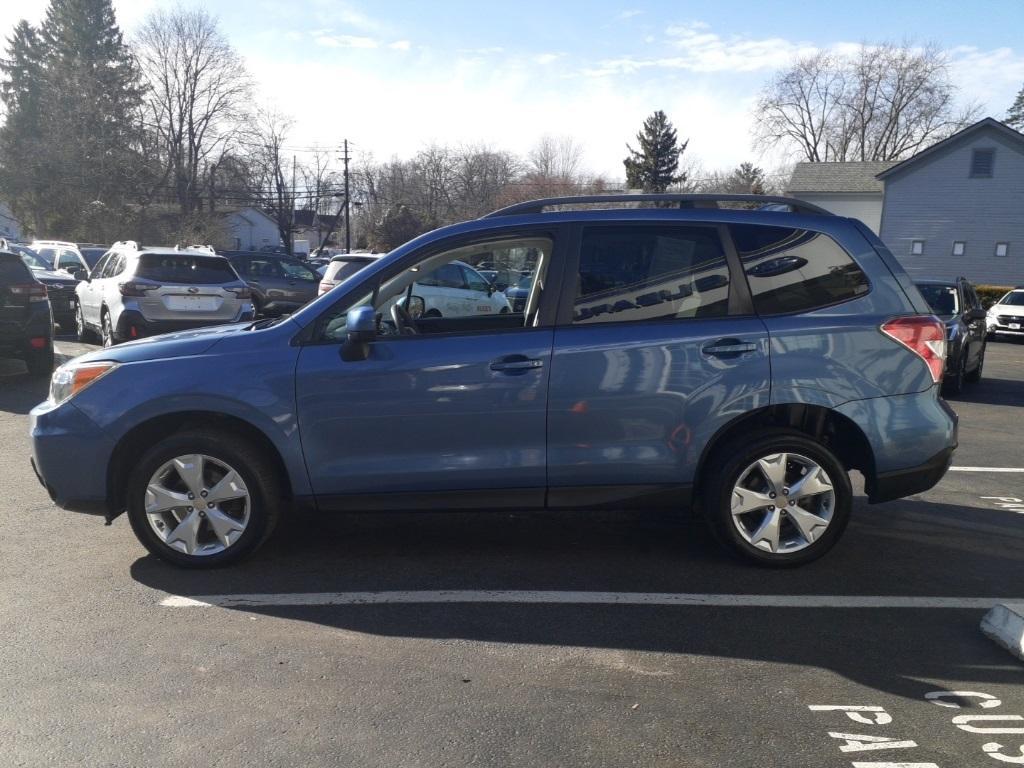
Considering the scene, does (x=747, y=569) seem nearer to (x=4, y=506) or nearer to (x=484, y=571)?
(x=484, y=571)

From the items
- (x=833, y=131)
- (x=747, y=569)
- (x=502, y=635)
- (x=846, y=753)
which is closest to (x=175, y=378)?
(x=502, y=635)

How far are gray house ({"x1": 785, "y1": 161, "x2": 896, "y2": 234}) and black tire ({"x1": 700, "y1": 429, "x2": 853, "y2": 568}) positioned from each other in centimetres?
4566

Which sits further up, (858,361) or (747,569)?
(858,361)

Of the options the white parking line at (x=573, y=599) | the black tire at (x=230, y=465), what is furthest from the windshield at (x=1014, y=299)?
the black tire at (x=230, y=465)

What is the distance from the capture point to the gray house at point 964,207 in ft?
123

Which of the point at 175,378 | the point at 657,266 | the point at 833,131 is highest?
the point at 833,131

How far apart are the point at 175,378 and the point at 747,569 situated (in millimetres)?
3282

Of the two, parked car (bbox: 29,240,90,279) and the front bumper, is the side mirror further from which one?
parked car (bbox: 29,240,90,279)

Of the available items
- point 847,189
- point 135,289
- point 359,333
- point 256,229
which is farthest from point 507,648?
point 256,229

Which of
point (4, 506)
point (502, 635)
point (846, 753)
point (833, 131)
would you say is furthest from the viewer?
point (833, 131)

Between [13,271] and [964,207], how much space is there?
37.6 meters

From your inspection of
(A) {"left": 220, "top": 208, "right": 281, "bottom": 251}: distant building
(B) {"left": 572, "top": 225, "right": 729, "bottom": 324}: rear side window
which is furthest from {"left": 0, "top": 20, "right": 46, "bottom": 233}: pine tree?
(B) {"left": 572, "top": 225, "right": 729, "bottom": 324}: rear side window

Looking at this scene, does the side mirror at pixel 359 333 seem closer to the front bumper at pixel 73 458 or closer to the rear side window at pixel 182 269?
the front bumper at pixel 73 458

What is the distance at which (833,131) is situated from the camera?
70375mm
